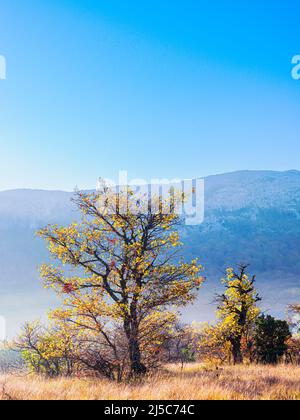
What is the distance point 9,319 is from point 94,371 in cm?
10604

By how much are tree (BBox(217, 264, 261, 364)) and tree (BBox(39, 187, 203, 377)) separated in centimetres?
1356

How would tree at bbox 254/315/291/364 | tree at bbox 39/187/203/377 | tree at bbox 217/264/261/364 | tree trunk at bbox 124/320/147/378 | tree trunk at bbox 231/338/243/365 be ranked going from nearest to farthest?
1. tree trunk at bbox 124/320/147/378
2. tree at bbox 39/187/203/377
3. tree at bbox 254/315/291/364
4. tree trunk at bbox 231/338/243/365
5. tree at bbox 217/264/261/364

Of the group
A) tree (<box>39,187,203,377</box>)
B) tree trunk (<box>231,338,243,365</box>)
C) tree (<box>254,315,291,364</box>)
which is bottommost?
tree trunk (<box>231,338,243,365</box>)

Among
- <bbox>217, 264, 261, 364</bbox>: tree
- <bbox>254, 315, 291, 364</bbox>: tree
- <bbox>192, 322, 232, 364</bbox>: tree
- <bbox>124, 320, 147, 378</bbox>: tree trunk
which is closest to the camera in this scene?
<bbox>124, 320, 147, 378</bbox>: tree trunk

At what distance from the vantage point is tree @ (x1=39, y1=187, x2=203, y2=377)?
1532 cm

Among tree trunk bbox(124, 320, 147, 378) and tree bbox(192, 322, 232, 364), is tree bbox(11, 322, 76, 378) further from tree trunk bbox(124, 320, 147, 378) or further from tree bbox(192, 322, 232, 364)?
tree bbox(192, 322, 232, 364)

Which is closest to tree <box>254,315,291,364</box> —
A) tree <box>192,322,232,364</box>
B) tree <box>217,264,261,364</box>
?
tree <box>217,264,261,364</box>

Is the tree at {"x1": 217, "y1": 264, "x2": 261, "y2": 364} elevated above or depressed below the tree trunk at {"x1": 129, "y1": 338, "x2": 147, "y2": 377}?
below

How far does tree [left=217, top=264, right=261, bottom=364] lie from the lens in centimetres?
2865

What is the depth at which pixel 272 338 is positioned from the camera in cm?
2545

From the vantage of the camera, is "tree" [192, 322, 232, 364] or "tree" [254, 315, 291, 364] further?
"tree" [192, 322, 232, 364]

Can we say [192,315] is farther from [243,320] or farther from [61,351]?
[61,351]

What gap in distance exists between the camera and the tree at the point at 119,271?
50.3ft

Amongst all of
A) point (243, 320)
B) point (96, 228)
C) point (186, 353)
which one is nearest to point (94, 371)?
point (96, 228)
